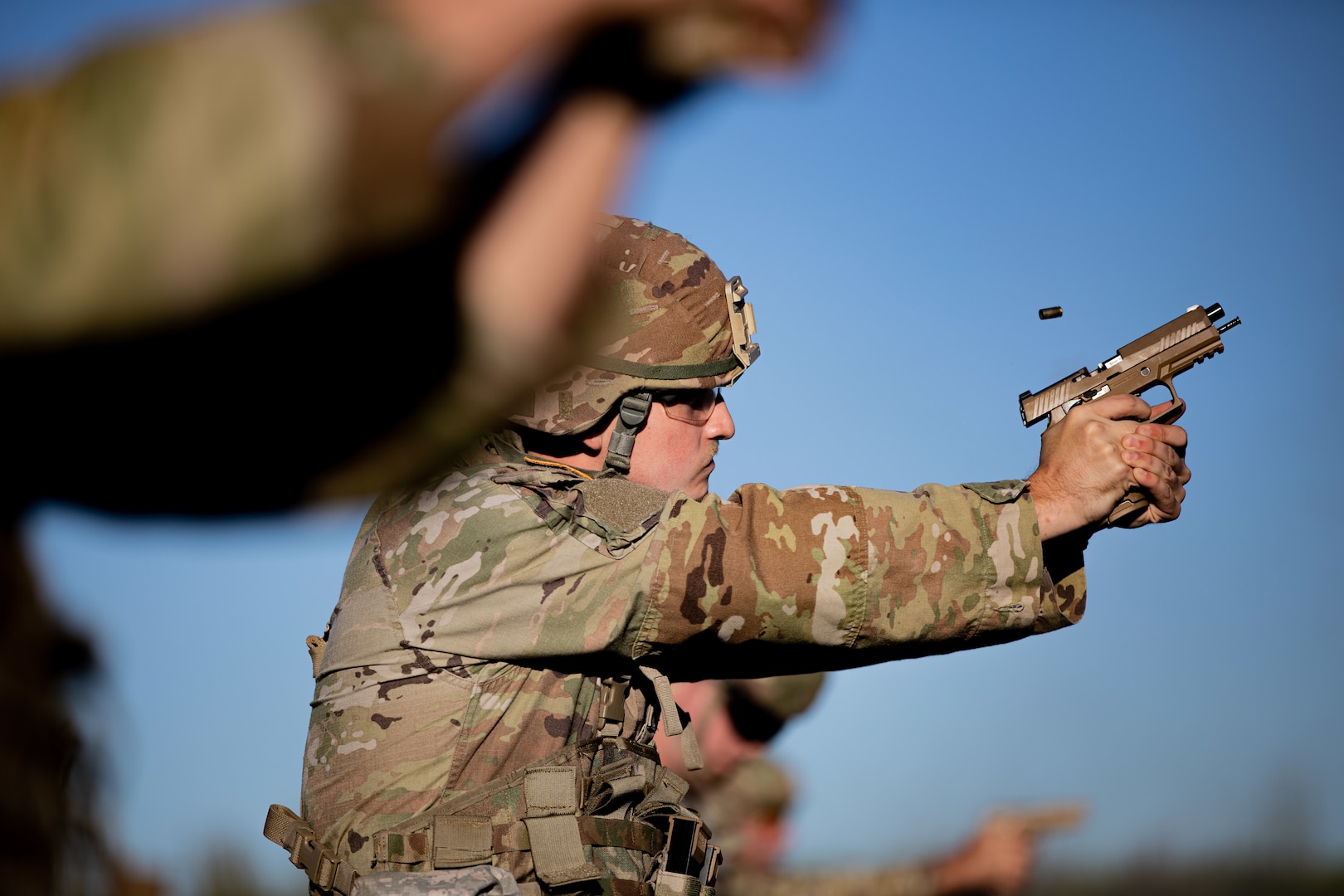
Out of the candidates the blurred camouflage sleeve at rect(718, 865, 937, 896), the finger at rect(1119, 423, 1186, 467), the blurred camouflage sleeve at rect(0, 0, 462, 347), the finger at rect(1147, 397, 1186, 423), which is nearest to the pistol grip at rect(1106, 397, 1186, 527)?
the finger at rect(1119, 423, 1186, 467)

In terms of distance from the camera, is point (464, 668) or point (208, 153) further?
point (464, 668)

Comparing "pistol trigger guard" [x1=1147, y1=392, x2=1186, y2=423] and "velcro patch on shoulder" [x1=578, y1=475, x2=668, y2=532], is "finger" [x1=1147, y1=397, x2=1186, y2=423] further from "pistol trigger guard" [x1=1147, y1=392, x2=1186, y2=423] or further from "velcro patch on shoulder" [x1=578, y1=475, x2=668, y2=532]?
"velcro patch on shoulder" [x1=578, y1=475, x2=668, y2=532]

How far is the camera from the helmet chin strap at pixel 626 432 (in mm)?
4305

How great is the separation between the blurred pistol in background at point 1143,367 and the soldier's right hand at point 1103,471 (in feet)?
1.02

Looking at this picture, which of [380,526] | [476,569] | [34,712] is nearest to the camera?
[34,712]

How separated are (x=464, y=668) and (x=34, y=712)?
2.47m

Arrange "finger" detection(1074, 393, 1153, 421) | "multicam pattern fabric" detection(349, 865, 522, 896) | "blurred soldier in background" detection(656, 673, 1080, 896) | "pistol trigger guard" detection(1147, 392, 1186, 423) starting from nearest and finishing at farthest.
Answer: "multicam pattern fabric" detection(349, 865, 522, 896)
"finger" detection(1074, 393, 1153, 421)
"pistol trigger guard" detection(1147, 392, 1186, 423)
"blurred soldier in background" detection(656, 673, 1080, 896)

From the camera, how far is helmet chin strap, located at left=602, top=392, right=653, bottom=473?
430 cm

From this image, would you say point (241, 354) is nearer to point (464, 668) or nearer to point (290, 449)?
point (290, 449)

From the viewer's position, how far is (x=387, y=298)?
87 centimetres

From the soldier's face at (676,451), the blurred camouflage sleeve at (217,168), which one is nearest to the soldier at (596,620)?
the soldier's face at (676,451)

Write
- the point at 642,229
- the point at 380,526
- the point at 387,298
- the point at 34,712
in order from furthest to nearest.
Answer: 1. the point at 642,229
2. the point at 380,526
3. the point at 34,712
4. the point at 387,298

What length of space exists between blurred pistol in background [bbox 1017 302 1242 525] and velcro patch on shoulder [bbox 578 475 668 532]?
145 centimetres

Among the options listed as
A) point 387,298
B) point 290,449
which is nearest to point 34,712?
point 290,449
